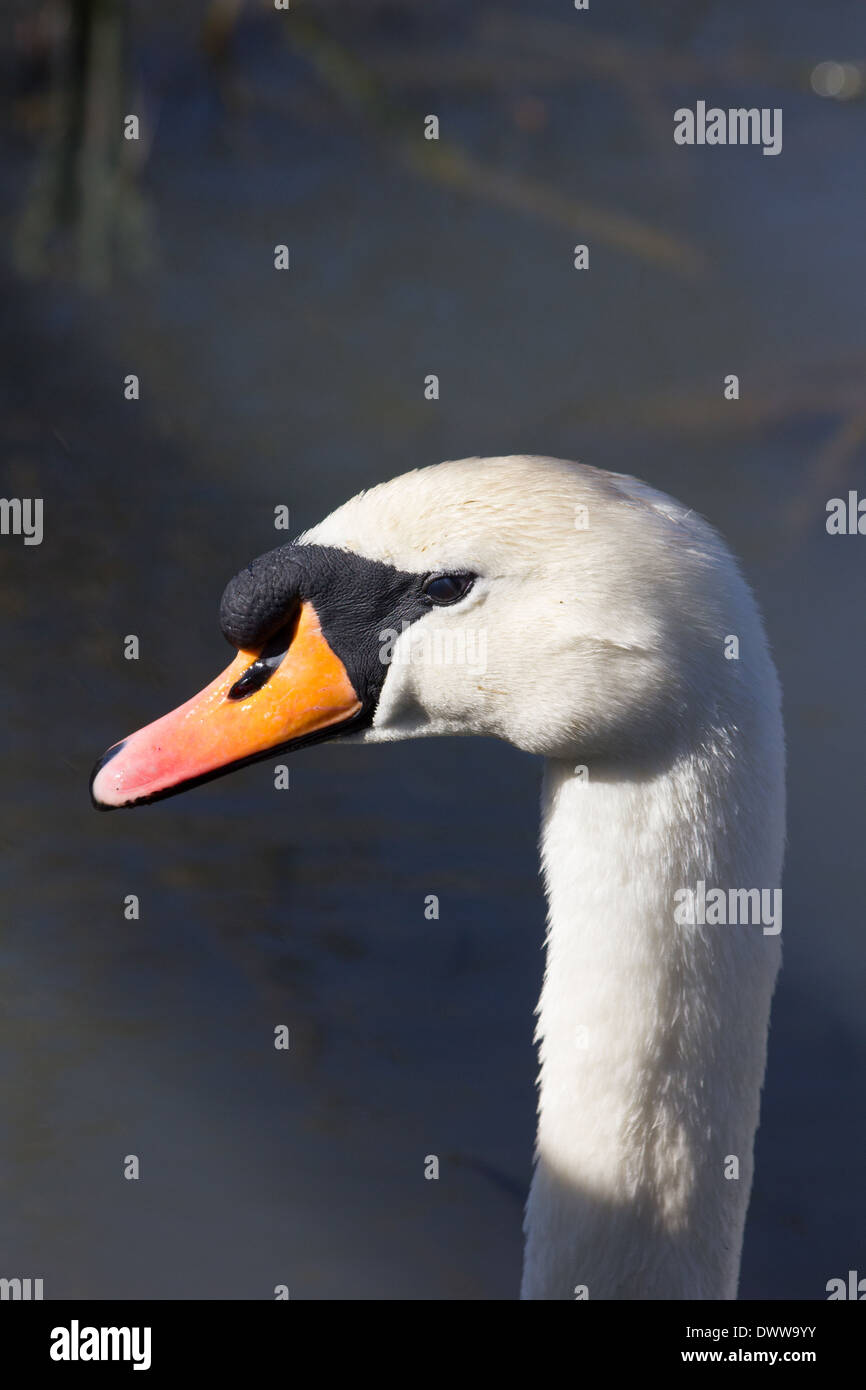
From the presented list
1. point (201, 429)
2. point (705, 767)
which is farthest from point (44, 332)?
point (705, 767)

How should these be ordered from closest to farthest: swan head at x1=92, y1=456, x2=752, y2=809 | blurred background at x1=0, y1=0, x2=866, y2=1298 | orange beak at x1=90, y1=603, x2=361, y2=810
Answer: swan head at x1=92, y1=456, x2=752, y2=809 → orange beak at x1=90, y1=603, x2=361, y2=810 → blurred background at x1=0, y1=0, x2=866, y2=1298

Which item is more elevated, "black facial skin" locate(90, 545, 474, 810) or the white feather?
"black facial skin" locate(90, 545, 474, 810)

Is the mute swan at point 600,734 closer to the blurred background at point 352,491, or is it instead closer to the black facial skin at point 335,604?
the black facial skin at point 335,604

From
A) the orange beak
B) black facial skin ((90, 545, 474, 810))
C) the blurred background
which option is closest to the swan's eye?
black facial skin ((90, 545, 474, 810))

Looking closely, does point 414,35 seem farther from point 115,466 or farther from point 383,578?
point 383,578

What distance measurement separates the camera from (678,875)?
6.90 ft

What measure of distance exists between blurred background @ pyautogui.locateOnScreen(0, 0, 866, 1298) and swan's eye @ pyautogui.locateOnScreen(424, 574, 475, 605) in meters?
1.90

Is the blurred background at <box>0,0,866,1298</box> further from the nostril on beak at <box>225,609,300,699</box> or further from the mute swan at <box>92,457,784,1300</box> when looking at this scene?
the nostril on beak at <box>225,609,300,699</box>

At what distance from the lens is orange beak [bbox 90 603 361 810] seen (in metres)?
2.32

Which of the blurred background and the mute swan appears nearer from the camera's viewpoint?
the mute swan

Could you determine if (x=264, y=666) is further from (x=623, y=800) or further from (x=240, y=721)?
(x=623, y=800)

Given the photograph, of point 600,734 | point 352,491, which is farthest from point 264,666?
point 352,491

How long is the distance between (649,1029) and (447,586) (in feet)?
2.00
